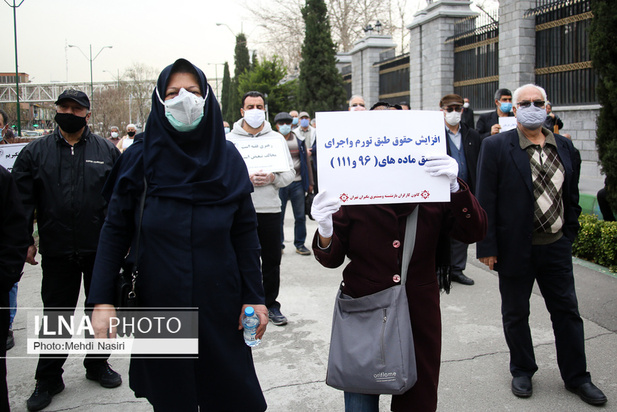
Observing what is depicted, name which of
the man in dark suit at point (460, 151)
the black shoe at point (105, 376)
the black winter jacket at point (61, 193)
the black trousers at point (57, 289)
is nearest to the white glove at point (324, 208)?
the black winter jacket at point (61, 193)

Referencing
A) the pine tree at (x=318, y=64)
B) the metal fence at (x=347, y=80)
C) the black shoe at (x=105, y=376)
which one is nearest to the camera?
the black shoe at (x=105, y=376)

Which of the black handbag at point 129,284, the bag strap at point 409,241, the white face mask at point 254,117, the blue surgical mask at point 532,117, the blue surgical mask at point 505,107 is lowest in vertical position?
the black handbag at point 129,284

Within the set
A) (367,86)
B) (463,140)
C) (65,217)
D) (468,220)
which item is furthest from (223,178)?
(367,86)

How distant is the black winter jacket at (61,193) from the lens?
4.15 meters

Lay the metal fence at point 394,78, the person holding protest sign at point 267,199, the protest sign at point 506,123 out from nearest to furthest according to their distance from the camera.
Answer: the person holding protest sign at point 267,199, the protest sign at point 506,123, the metal fence at point 394,78

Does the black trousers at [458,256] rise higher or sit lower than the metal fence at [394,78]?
lower

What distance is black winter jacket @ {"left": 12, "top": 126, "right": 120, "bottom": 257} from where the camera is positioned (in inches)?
163

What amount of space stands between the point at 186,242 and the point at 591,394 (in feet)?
9.43

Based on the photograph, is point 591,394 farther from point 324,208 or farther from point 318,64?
point 318,64

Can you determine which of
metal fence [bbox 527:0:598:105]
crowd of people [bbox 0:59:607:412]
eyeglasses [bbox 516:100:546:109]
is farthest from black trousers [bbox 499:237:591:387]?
metal fence [bbox 527:0:598:105]

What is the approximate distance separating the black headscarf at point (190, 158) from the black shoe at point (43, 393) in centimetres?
219

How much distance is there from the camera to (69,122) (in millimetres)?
4172

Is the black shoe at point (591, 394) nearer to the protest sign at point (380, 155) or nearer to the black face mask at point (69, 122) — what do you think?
the protest sign at point (380, 155)

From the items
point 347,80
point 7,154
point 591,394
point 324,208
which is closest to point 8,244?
point 324,208
